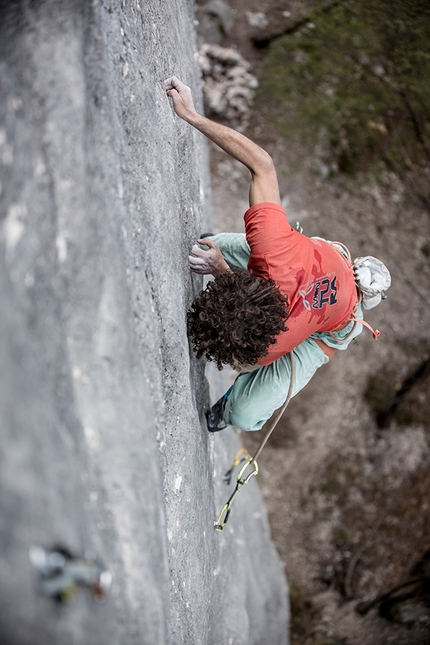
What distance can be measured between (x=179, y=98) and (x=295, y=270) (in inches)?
34.6

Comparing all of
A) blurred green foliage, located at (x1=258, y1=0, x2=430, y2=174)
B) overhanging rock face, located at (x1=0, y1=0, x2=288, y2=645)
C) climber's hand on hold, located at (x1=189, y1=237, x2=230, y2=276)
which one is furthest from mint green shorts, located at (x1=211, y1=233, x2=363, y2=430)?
blurred green foliage, located at (x1=258, y1=0, x2=430, y2=174)

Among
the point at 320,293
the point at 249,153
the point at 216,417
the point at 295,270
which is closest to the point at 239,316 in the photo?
the point at 295,270

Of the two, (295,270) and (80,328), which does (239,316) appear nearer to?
(295,270)

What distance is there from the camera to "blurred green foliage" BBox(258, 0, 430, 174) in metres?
6.11

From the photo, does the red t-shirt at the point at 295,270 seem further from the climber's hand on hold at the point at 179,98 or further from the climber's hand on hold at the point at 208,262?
the climber's hand on hold at the point at 179,98

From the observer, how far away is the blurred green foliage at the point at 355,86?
6109 millimetres

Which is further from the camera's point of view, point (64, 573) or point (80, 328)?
point (80, 328)

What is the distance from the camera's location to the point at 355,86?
6.39 m

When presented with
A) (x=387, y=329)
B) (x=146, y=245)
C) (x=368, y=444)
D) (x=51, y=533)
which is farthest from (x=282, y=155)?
(x=51, y=533)

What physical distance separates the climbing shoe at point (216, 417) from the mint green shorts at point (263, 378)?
0.10 ft

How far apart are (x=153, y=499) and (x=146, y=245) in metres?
0.79

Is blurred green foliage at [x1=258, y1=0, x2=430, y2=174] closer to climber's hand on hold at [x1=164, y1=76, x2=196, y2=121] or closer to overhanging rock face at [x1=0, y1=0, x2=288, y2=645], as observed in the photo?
climber's hand on hold at [x1=164, y1=76, x2=196, y2=121]

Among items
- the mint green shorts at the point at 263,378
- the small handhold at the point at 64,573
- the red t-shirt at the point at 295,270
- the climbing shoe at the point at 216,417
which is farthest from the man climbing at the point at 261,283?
the small handhold at the point at 64,573

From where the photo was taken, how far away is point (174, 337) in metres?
1.87
